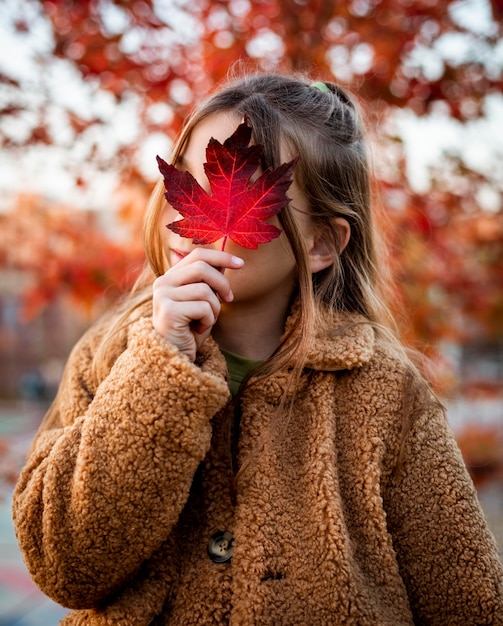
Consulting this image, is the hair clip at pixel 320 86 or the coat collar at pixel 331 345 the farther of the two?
the hair clip at pixel 320 86

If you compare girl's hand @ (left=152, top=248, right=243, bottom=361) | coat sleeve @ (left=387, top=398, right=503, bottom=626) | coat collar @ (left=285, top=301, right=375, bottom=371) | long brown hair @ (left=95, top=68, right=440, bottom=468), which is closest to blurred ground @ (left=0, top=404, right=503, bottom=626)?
coat sleeve @ (left=387, top=398, right=503, bottom=626)

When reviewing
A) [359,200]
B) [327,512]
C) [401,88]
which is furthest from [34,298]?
[327,512]

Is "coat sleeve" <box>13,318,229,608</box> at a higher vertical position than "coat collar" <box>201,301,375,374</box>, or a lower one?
lower

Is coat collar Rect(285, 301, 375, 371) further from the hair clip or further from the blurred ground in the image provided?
the blurred ground

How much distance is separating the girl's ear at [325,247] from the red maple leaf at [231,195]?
1.20ft

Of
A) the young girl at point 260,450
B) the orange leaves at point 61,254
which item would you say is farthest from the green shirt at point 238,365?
the orange leaves at point 61,254

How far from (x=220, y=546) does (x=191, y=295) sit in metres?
0.57

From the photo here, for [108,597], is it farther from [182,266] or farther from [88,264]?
[88,264]

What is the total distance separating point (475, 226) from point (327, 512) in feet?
10.9

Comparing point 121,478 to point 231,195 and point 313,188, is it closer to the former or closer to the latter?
point 231,195

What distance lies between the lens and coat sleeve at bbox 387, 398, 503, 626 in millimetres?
1373

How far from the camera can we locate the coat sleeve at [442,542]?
1.37 m

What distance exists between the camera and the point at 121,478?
1.22 meters

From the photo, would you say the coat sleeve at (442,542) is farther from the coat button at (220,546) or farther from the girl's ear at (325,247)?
the girl's ear at (325,247)
